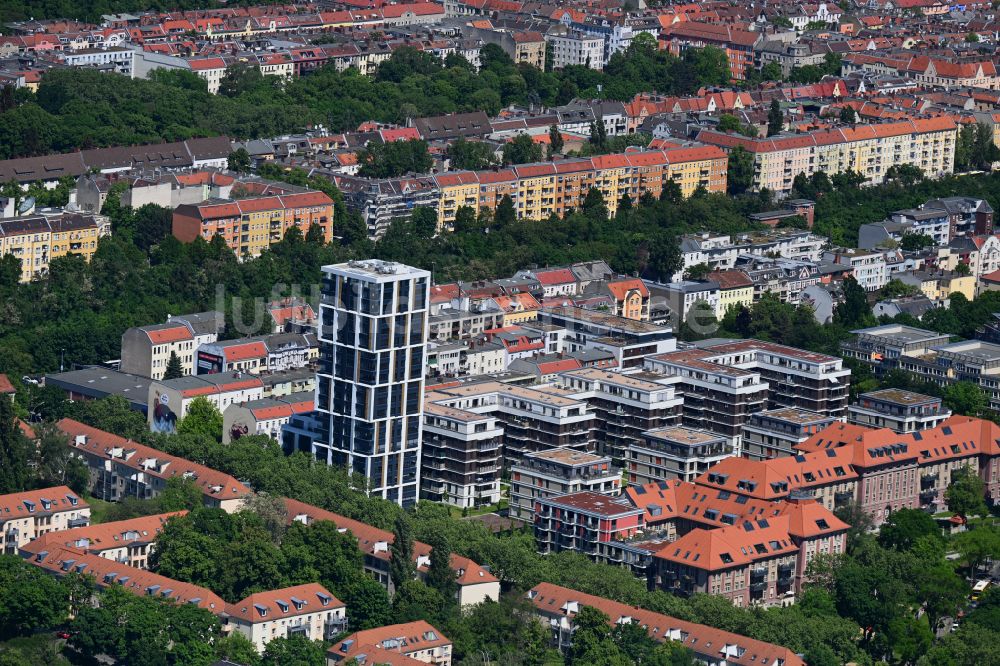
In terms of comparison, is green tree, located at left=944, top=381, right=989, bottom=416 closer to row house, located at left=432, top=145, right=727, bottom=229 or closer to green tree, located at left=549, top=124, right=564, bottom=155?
row house, located at left=432, top=145, right=727, bottom=229

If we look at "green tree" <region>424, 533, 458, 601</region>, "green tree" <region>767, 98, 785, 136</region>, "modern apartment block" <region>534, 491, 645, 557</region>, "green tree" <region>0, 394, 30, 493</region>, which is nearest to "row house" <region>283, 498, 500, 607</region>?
"green tree" <region>424, 533, 458, 601</region>

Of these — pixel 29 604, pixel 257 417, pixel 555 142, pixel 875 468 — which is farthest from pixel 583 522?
pixel 555 142

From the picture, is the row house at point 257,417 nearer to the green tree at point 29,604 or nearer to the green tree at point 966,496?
the green tree at point 29,604

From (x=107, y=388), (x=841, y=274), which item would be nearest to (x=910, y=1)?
(x=841, y=274)

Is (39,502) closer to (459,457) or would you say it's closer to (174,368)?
(459,457)

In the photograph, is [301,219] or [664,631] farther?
[301,219]

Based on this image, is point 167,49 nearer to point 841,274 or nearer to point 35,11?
point 35,11
